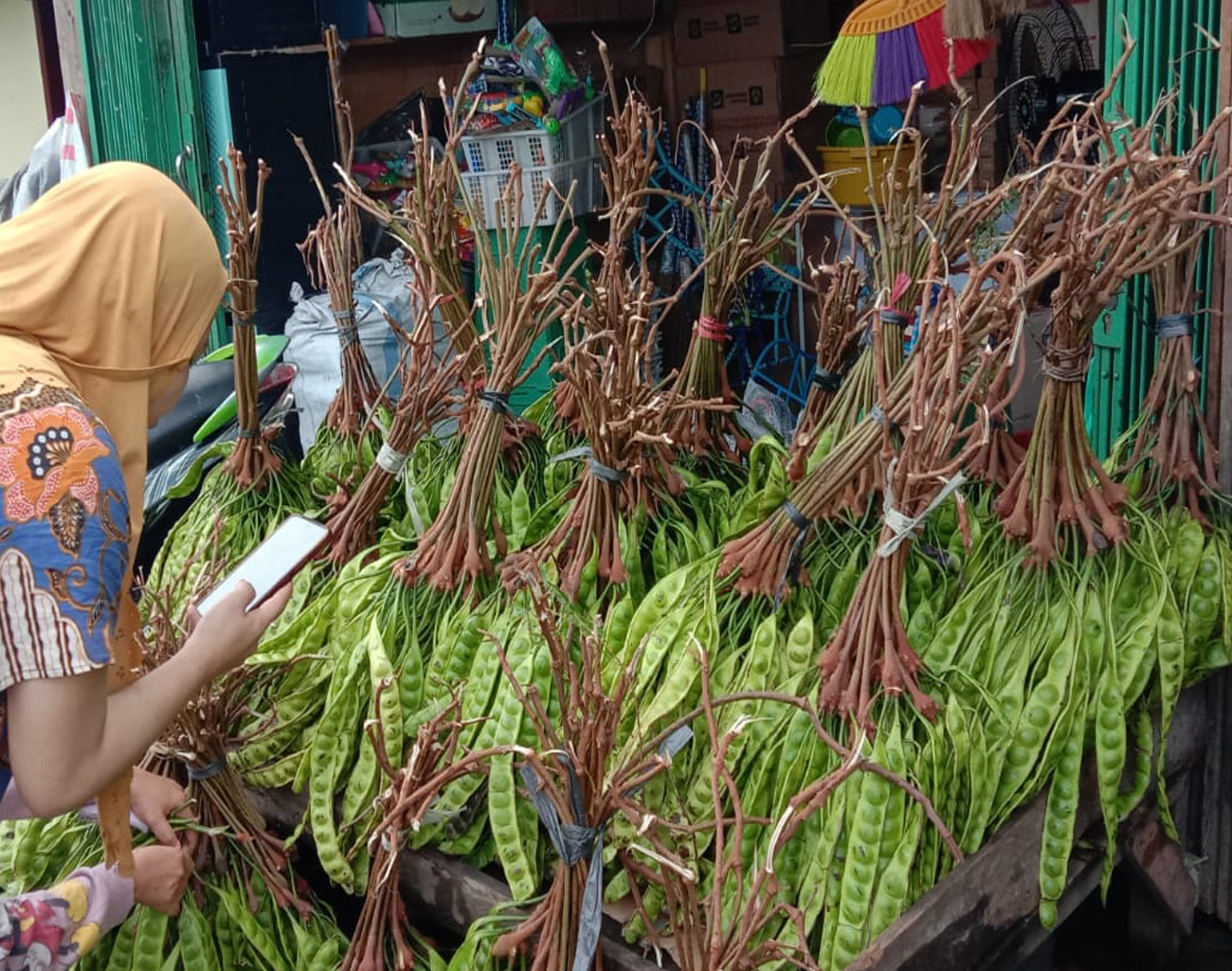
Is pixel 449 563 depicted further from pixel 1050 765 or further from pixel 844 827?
pixel 1050 765

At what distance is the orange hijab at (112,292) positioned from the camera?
4.82 ft

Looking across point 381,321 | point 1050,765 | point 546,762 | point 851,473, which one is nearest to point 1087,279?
point 851,473

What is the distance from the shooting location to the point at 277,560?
1.85 metres

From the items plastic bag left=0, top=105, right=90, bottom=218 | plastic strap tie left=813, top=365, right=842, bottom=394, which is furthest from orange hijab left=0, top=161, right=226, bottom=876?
plastic bag left=0, top=105, right=90, bottom=218

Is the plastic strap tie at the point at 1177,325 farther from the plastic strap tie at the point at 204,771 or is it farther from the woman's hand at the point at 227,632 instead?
the plastic strap tie at the point at 204,771

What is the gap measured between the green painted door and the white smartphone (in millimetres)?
3295

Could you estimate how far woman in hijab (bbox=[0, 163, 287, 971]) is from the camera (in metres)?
1.35

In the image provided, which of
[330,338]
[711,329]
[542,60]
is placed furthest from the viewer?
[542,60]

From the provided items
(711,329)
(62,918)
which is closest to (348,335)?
(711,329)

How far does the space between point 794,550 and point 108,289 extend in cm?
108

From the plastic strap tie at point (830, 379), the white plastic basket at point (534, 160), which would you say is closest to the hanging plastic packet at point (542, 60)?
the white plastic basket at point (534, 160)

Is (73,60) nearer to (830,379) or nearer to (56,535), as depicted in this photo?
(830,379)

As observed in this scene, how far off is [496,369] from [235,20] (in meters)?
3.25

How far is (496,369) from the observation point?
2.33m
